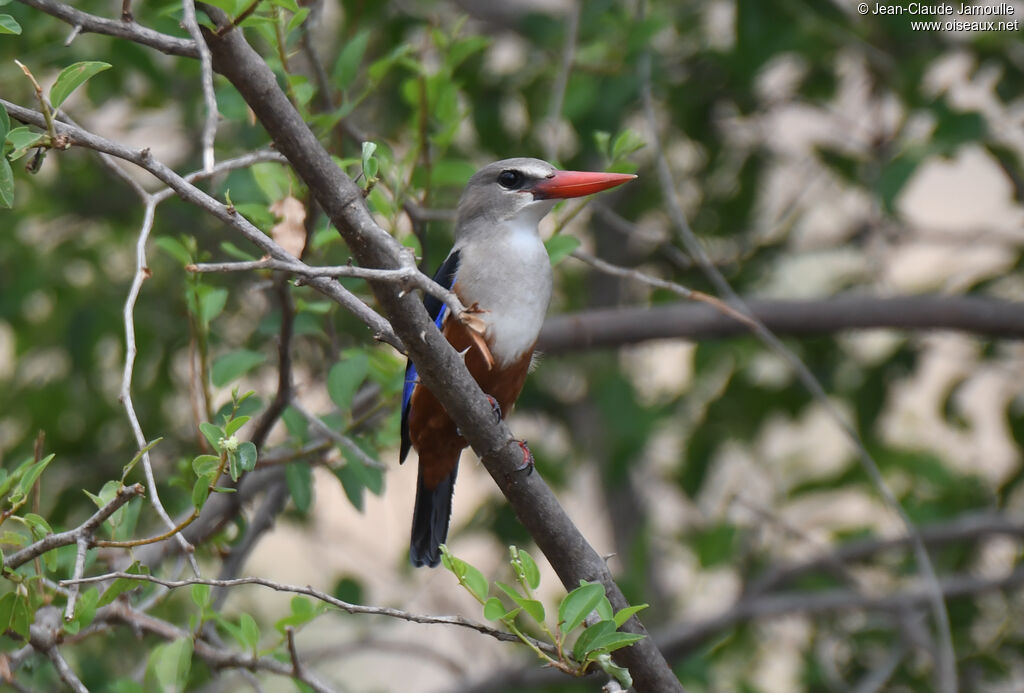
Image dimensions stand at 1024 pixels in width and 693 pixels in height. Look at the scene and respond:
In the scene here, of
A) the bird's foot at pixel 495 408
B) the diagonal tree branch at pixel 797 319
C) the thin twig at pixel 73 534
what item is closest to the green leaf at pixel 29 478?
the thin twig at pixel 73 534

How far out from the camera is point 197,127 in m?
4.62

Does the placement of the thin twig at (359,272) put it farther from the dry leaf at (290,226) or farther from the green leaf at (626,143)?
the green leaf at (626,143)

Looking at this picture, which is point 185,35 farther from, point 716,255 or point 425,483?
point 716,255

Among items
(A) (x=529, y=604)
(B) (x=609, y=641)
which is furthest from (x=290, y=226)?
(B) (x=609, y=641)

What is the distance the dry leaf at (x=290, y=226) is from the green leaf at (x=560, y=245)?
64cm

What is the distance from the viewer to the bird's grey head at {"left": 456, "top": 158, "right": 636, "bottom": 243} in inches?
120

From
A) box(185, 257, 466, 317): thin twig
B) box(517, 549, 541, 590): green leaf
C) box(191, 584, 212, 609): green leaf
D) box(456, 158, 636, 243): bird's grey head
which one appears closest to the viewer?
box(185, 257, 466, 317): thin twig

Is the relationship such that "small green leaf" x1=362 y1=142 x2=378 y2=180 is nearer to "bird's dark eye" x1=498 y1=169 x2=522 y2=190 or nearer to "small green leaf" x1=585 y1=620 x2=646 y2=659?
"small green leaf" x1=585 y1=620 x2=646 y2=659

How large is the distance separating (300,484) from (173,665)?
1.80 ft

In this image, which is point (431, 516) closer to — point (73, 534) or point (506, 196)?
point (506, 196)

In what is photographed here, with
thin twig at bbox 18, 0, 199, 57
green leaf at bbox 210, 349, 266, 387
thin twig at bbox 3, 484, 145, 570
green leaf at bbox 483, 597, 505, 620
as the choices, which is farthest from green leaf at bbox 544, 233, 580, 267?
thin twig at bbox 3, 484, 145, 570

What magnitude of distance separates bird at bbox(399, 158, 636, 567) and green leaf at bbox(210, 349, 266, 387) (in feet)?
1.17

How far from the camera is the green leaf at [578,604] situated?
6.30 feet

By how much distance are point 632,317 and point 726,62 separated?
992mm
